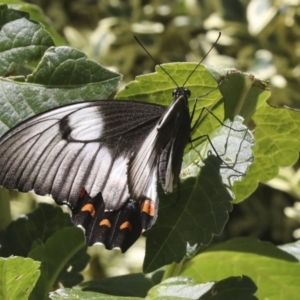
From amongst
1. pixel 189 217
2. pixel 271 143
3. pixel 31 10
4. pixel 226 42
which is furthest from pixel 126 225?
A: pixel 226 42

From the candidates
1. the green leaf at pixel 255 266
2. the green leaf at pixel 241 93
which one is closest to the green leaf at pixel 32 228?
the green leaf at pixel 255 266

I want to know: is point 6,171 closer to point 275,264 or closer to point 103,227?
point 103,227

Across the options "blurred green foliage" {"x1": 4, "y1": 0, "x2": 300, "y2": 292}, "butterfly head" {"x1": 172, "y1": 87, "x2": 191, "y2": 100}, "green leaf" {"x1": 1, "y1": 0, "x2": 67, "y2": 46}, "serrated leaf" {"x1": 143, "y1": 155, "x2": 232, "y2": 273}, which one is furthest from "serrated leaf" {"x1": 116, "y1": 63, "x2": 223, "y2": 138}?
"blurred green foliage" {"x1": 4, "y1": 0, "x2": 300, "y2": 292}

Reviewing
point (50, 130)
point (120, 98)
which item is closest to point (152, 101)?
point (120, 98)

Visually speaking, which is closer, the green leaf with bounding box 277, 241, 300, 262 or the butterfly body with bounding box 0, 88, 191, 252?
the butterfly body with bounding box 0, 88, 191, 252

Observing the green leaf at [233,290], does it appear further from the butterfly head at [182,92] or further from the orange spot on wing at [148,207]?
the butterfly head at [182,92]

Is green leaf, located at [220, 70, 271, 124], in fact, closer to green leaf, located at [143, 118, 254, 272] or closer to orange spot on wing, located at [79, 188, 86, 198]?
green leaf, located at [143, 118, 254, 272]
